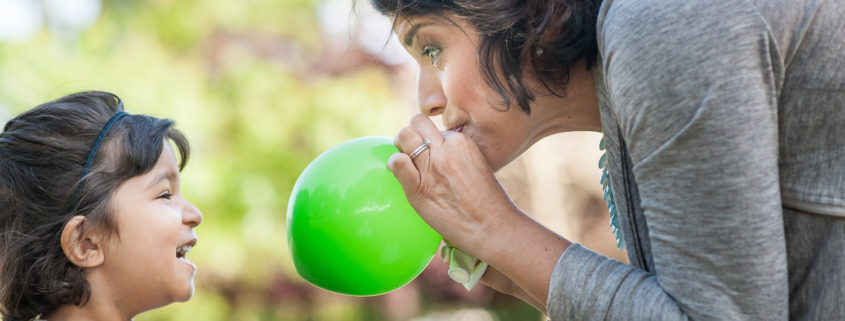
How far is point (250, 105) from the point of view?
7203 mm

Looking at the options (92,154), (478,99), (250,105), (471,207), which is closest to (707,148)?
(471,207)

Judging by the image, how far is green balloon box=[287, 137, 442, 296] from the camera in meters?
1.95

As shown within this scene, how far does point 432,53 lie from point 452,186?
45 centimetres

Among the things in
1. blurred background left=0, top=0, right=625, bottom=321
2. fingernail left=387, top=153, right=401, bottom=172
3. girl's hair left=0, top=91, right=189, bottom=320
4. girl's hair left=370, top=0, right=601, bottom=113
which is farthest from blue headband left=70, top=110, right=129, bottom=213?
blurred background left=0, top=0, right=625, bottom=321

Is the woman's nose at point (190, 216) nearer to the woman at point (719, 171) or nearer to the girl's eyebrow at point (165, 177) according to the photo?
the girl's eyebrow at point (165, 177)

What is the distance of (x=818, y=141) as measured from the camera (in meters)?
1.40

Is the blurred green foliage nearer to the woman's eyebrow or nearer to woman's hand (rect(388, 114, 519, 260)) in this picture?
the woman's eyebrow

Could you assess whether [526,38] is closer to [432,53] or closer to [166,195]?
[432,53]

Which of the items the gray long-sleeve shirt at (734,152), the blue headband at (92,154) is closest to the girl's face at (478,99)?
the gray long-sleeve shirt at (734,152)

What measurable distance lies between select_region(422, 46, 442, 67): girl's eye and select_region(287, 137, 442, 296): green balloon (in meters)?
0.28

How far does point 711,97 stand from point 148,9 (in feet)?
23.2

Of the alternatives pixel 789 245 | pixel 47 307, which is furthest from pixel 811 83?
pixel 47 307

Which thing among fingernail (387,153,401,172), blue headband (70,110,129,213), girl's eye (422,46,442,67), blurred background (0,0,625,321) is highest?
girl's eye (422,46,442,67)

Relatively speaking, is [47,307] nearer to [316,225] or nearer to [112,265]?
[112,265]
